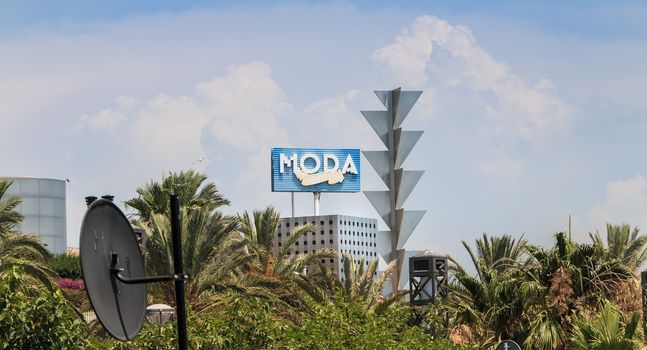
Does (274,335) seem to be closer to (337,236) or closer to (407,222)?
(407,222)

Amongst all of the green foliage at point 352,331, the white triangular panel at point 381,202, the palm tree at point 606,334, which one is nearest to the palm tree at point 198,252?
the green foliage at point 352,331

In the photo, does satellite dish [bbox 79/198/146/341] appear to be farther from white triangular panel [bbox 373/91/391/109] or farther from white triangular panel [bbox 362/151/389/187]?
white triangular panel [bbox 373/91/391/109]

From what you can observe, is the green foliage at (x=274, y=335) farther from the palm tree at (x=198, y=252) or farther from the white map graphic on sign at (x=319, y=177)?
the white map graphic on sign at (x=319, y=177)

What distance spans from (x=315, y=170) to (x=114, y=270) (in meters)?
95.6

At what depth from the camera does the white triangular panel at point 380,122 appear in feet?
217

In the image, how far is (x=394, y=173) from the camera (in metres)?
65.4

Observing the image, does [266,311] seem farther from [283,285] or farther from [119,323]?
[119,323]

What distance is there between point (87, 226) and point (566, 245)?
2414 centimetres

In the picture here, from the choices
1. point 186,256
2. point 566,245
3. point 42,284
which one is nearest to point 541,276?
point 566,245

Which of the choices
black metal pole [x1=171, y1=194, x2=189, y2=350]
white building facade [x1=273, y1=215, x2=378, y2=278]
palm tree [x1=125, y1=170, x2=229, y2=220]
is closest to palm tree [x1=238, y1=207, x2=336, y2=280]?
palm tree [x1=125, y1=170, x2=229, y2=220]

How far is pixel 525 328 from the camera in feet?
96.1

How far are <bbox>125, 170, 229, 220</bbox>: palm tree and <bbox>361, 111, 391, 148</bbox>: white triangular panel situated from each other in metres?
16.0

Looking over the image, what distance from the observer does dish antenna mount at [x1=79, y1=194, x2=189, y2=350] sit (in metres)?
6.37

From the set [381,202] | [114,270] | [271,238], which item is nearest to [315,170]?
[381,202]
